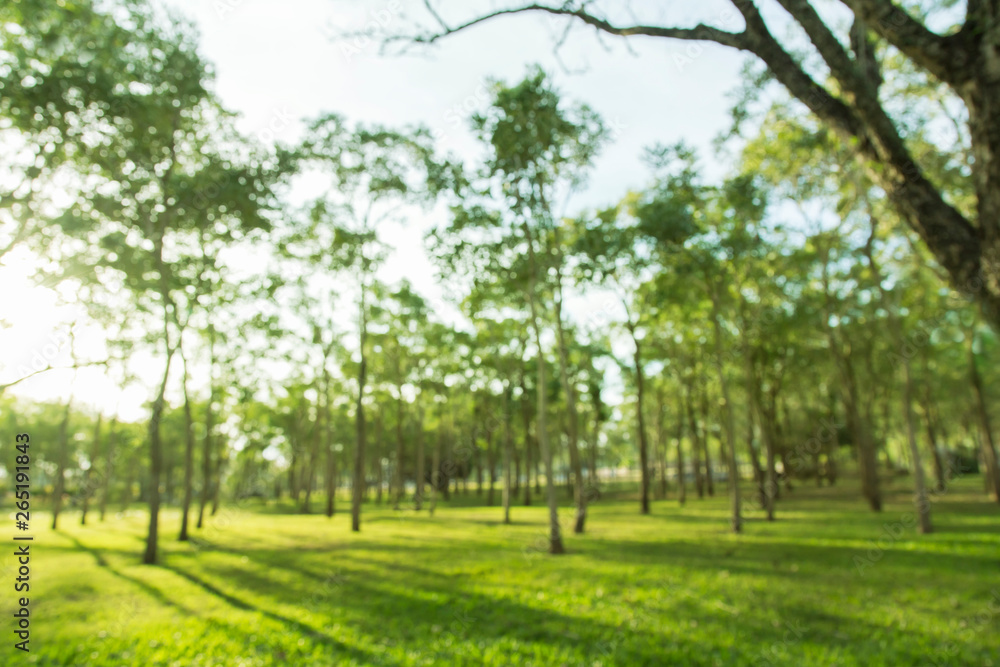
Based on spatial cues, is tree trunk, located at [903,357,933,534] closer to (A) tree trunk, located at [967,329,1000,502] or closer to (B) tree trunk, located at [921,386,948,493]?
(A) tree trunk, located at [967,329,1000,502]

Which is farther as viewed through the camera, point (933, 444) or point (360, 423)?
point (933, 444)

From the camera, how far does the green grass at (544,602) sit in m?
7.05

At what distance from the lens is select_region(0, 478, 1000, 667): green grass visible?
7047mm

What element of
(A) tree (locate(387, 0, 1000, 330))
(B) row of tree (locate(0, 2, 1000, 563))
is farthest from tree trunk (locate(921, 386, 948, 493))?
(A) tree (locate(387, 0, 1000, 330))

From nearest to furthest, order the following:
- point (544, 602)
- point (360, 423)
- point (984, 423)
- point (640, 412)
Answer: point (544, 602) → point (984, 423) → point (360, 423) → point (640, 412)

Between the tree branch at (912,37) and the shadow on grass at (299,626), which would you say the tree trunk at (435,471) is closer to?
the shadow on grass at (299,626)

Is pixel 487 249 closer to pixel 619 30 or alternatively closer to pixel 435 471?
pixel 619 30

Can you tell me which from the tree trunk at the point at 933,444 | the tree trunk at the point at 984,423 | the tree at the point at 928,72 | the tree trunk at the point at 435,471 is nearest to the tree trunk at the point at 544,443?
the tree at the point at 928,72

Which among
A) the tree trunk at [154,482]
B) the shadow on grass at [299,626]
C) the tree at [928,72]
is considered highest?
the tree at [928,72]

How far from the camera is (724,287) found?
21.6 metres

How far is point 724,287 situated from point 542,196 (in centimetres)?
938

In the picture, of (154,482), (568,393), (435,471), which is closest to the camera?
(154,482)

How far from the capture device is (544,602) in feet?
30.9

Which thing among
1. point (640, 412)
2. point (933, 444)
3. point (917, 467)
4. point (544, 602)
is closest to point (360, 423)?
point (640, 412)
